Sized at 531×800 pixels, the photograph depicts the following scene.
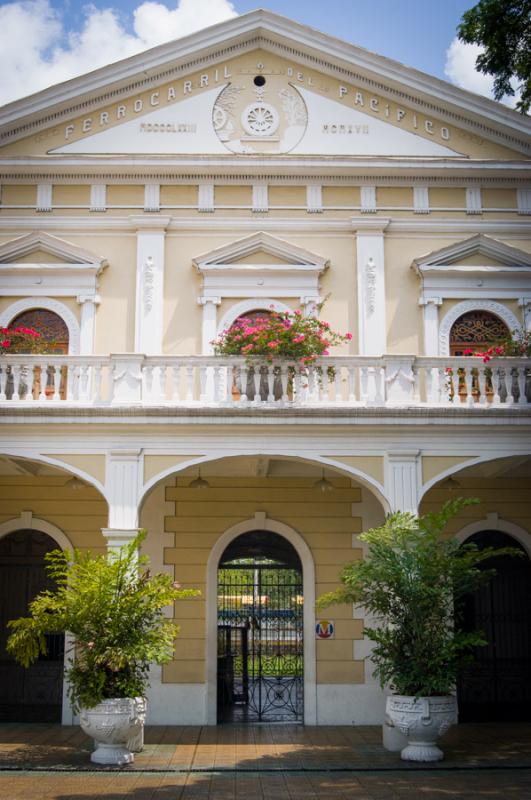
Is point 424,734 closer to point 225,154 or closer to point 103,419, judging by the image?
point 103,419

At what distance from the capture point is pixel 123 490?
12000mm

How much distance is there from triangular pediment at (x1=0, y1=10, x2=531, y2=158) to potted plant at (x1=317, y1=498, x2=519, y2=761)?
760 centimetres

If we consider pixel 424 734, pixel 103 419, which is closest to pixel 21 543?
pixel 103 419

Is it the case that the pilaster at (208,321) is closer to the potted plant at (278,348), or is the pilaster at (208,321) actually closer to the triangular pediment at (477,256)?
the potted plant at (278,348)

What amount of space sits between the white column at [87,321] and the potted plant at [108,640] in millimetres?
4756

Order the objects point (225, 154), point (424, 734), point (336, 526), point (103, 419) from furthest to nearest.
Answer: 1. point (225, 154)
2. point (336, 526)
3. point (103, 419)
4. point (424, 734)

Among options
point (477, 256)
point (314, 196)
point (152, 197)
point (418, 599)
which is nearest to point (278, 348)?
point (418, 599)

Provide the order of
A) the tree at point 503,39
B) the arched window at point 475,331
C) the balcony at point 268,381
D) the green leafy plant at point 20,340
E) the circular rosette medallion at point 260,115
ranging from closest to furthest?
the tree at point 503,39, the balcony at point 268,381, the green leafy plant at point 20,340, the arched window at point 475,331, the circular rosette medallion at point 260,115

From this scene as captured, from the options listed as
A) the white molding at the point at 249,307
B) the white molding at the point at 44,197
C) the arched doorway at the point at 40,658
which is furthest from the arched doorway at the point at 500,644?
the white molding at the point at 44,197

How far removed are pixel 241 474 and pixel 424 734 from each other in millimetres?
5366

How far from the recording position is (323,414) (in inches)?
478

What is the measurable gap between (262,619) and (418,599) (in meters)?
4.58

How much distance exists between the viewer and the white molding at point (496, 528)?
1428 cm

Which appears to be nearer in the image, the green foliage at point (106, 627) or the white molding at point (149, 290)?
the green foliage at point (106, 627)
